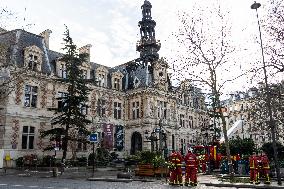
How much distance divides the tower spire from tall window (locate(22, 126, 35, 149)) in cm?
1981

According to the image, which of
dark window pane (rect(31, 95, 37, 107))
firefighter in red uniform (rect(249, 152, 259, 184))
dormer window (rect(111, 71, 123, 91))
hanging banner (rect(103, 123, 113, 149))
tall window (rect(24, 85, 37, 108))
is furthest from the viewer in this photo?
dormer window (rect(111, 71, 123, 91))

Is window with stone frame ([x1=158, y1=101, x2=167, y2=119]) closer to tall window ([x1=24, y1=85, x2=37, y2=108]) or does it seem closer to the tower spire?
the tower spire

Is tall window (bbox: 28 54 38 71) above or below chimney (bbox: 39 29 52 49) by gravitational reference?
below

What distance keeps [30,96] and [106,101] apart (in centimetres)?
1103

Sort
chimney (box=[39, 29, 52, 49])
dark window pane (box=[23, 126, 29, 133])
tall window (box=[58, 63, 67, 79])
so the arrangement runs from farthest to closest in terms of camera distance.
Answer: chimney (box=[39, 29, 52, 49])
tall window (box=[58, 63, 67, 79])
dark window pane (box=[23, 126, 29, 133])

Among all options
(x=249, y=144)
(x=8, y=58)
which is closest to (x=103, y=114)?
(x=8, y=58)

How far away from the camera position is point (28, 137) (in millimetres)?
34062

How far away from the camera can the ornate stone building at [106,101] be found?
109 ft

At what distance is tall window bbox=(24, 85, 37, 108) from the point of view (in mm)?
34688

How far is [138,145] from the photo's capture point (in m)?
44.1

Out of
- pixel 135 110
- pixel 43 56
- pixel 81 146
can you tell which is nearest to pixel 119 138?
pixel 135 110

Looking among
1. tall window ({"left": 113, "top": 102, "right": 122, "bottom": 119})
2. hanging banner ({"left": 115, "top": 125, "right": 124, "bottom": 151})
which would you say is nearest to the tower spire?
tall window ({"left": 113, "top": 102, "right": 122, "bottom": 119})

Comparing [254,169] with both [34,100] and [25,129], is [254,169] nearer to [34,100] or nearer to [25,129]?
[25,129]

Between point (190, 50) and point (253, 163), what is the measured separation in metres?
8.73
